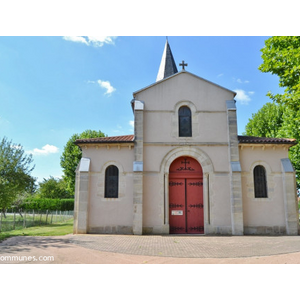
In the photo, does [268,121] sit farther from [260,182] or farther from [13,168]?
[13,168]

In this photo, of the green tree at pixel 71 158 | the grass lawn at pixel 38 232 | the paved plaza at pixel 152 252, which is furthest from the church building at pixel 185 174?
the green tree at pixel 71 158

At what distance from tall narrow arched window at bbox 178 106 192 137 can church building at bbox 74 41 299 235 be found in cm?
6

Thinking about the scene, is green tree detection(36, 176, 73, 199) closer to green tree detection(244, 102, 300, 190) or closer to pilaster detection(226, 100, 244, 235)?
green tree detection(244, 102, 300, 190)

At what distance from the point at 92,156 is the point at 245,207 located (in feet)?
28.3

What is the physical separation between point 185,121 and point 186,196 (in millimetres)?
4165

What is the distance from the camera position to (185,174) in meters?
14.6

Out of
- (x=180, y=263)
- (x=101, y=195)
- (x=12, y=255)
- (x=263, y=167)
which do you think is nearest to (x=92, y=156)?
(x=101, y=195)

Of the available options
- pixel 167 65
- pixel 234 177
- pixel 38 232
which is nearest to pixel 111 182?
pixel 38 232

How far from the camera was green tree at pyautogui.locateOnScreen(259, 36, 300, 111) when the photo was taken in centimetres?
1202

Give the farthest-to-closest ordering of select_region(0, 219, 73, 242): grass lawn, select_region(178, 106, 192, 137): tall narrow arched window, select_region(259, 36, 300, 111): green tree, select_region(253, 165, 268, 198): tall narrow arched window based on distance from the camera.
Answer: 1. select_region(178, 106, 192, 137): tall narrow arched window
2. select_region(253, 165, 268, 198): tall narrow arched window
3. select_region(0, 219, 73, 242): grass lawn
4. select_region(259, 36, 300, 111): green tree

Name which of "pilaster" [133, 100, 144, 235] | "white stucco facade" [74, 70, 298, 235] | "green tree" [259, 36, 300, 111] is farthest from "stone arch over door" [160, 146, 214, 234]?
"green tree" [259, 36, 300, 111]

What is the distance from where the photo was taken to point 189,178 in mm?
14570

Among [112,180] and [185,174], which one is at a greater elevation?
[185,174]

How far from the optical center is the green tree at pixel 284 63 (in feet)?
39.4
